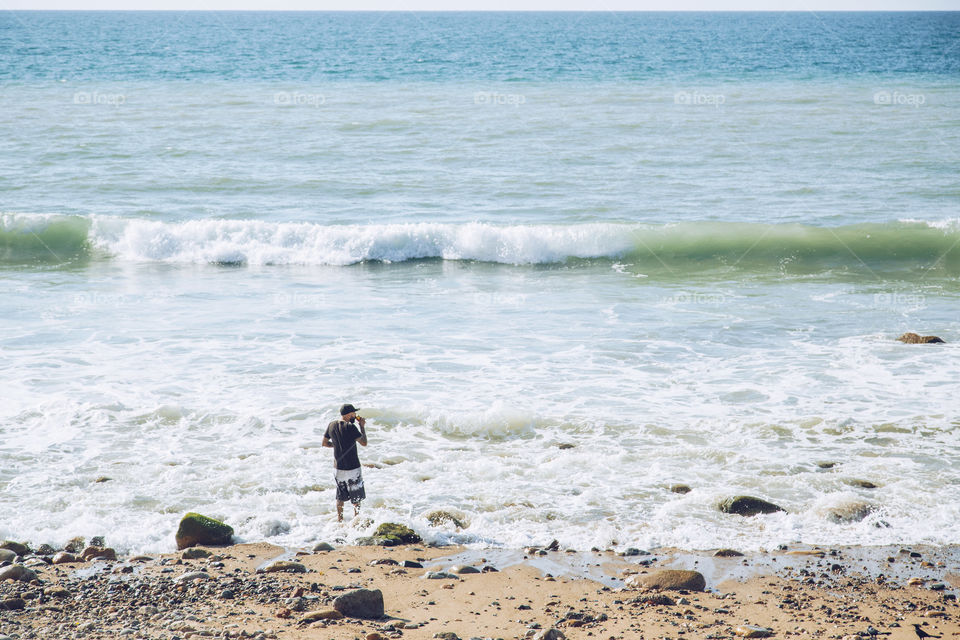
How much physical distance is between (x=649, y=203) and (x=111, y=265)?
13.2 meters

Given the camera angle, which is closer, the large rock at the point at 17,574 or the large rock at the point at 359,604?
the large rock at the point at 359,604

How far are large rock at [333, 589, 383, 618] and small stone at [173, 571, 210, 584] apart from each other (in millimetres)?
1272

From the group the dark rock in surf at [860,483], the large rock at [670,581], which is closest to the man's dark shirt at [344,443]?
the large rock at [670,581]

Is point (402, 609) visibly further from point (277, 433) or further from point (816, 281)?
point (816, 281)

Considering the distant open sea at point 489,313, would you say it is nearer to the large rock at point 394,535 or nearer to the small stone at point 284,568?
the large rock at point 394,535

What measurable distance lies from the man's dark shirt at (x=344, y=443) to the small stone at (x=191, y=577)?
5.68 feet

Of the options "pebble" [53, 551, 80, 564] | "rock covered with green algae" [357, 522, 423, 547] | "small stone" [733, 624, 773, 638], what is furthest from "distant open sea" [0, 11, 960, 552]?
"small stone" [733, 624, 773, 638]

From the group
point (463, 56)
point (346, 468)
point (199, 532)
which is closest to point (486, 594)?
point (346, 468)

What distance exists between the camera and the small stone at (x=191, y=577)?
686cm

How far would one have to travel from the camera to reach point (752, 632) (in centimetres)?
606

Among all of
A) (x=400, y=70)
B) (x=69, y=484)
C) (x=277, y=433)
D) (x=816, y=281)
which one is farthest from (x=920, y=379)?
(x=400, y=70)

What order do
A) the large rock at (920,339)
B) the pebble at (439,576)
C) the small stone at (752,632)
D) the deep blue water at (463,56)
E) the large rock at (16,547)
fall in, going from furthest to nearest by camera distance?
the deep blue water at (463,56) < the large rock at (920,339) < the large rock at (16,547) < the pebble at (439,576) < the small stone at (752,632)

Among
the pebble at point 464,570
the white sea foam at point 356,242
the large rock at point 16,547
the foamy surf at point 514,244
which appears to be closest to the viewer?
the pebble at point 464,570

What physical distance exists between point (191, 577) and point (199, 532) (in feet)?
2.99
